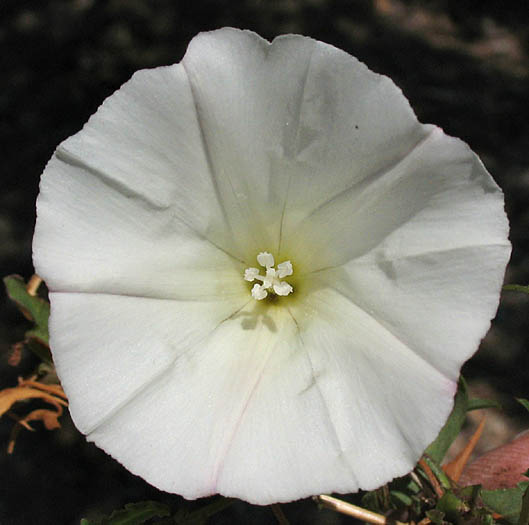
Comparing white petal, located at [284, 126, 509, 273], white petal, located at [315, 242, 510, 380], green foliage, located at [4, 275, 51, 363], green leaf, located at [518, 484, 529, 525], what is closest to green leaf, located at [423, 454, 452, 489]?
green leaf, located at [518, 484, 529, 525]

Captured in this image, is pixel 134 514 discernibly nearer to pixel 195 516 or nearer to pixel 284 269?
pixel 195 516

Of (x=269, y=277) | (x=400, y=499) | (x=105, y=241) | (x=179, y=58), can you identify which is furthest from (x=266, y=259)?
(x=179, y=58)

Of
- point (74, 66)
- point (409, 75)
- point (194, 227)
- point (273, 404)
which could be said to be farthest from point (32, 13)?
point (273, 404)

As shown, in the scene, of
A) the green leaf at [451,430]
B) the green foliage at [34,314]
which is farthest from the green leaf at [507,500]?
the green foliage at [34,314]

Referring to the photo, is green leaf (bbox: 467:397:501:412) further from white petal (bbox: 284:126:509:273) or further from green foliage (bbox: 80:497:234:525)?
green foliage (bbox: 80:497:234:525)

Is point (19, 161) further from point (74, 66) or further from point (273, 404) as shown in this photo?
point (273, 404)

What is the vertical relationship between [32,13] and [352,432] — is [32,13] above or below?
above

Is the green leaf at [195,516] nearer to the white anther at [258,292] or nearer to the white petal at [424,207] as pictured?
the white anther at [258,292]
